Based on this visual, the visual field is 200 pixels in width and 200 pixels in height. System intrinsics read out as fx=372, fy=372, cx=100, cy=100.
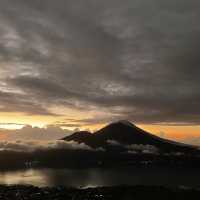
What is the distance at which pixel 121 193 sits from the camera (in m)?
200

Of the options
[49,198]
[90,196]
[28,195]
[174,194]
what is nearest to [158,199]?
[174,194]

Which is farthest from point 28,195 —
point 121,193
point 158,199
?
point 158,199

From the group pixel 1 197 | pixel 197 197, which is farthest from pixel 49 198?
pixel 197 197

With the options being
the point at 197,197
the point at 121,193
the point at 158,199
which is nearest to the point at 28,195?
the point at 121,193

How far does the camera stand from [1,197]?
617 feet

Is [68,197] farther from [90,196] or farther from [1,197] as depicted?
[1,197]

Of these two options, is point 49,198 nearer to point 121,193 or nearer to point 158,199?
point 121,193

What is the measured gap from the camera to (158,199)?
589ft

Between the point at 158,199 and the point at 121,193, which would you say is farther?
the point at 121,193

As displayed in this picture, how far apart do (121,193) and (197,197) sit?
4031cm

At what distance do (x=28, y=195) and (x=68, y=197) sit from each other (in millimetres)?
22382

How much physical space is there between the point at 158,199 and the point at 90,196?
114 ft

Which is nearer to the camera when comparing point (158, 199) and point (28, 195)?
point (158, 199)

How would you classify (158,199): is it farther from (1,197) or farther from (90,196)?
(1,197)
